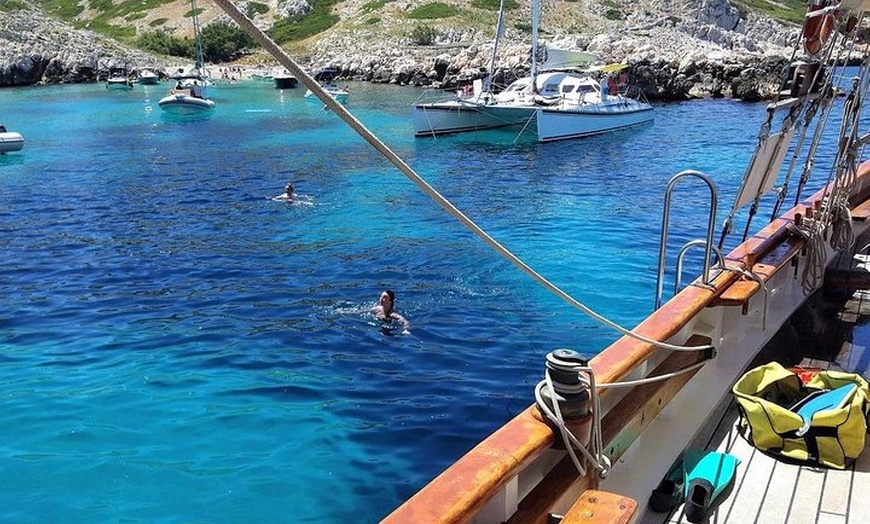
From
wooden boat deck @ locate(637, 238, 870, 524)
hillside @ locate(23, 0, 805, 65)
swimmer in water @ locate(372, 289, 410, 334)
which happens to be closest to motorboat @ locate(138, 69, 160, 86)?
hillside @ locate(23, 0, 805, 65)

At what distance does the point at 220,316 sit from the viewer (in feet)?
39.7

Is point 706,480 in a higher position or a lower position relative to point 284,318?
higher

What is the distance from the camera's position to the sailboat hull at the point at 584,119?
1259 inches

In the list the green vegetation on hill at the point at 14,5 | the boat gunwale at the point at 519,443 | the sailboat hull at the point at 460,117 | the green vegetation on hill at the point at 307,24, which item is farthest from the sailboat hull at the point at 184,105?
the green vegetation on hill at the point at 14,5

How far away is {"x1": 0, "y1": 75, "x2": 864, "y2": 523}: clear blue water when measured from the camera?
7629 mm

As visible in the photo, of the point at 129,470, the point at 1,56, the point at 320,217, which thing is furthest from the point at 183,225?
the point at 1,56

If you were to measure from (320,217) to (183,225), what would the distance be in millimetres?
3488

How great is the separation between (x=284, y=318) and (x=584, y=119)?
24049mm

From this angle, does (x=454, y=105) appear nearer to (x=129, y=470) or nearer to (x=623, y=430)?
(x=129, y=470)

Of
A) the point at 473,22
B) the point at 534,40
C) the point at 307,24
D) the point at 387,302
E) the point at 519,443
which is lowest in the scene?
the point at 387,302

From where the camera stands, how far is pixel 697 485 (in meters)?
4.15

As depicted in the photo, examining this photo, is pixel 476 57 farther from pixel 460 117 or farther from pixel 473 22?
pixel 460 117

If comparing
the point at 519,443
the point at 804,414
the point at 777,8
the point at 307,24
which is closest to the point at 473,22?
the point at 307,24

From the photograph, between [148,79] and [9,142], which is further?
[148,79]
